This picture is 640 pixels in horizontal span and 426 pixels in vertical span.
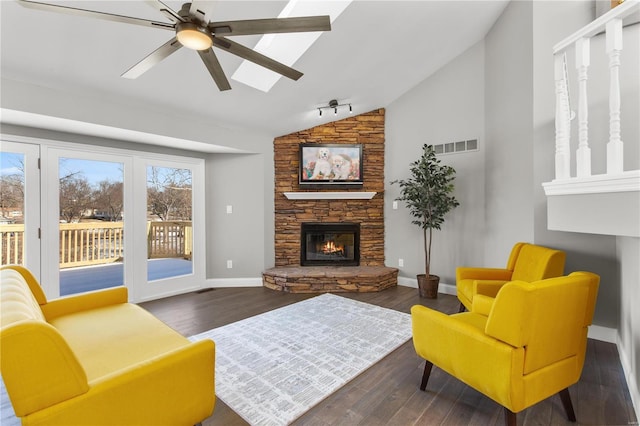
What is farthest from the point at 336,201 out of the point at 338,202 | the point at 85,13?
the point at 85,13

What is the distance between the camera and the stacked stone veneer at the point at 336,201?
4773 mm

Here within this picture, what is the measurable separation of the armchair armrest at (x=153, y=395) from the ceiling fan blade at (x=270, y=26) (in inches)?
65.6

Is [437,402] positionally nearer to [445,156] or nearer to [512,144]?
[512,144]

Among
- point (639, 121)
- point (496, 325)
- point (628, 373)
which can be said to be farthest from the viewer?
point (639, 121)

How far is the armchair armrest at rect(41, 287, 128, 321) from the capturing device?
208cm

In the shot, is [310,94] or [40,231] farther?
[310,94]

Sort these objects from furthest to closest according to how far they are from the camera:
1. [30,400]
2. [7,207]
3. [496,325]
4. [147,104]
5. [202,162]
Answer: [202,162] → [147,104] → [7,207] → [496,325] → [30,400]

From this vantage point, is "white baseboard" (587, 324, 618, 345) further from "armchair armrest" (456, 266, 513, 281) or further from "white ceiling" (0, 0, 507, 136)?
Answer: "white ceiling" (0, 0, 507, 136)

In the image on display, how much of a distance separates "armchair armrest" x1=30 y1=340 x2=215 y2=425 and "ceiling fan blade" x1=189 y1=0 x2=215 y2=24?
5.39 feet

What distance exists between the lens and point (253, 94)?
3379 mm

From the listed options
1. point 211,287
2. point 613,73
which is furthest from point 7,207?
point 613,73

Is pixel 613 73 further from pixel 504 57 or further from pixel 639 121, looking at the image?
pixel 504 57

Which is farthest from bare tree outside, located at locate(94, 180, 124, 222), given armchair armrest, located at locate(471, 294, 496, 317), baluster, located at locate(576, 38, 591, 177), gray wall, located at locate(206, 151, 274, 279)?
baluster, located at locate(576, 38, 591, 177)

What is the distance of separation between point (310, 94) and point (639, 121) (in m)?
3.25
